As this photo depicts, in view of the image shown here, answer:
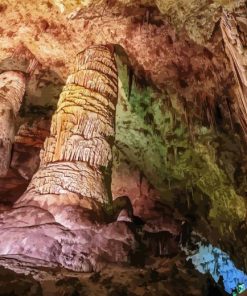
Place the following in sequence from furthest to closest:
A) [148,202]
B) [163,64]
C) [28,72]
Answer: [28,72] < [148,202] < [163,64]

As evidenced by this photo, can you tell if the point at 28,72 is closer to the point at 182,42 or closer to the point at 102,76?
the point at 102,76

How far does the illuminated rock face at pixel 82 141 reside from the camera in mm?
4770

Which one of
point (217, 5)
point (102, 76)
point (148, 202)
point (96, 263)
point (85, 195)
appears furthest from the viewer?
point (148, 202)

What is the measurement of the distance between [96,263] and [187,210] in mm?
4158

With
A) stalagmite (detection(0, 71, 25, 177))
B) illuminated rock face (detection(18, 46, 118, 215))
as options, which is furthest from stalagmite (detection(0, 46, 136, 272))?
stalagmite (detection(0, 71, 25, 177))

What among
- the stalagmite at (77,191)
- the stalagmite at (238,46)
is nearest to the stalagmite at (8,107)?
the stalagmite at (77,191)

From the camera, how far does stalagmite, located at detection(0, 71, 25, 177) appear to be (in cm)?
735

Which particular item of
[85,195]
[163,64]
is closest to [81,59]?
[163,64]

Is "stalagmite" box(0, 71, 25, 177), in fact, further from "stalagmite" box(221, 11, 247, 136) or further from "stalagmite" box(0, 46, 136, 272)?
"stalagmite" box(221, 11, 247, 136)

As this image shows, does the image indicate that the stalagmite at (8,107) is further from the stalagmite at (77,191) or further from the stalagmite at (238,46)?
the stalagmite at (238,46)

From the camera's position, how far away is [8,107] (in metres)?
7.43

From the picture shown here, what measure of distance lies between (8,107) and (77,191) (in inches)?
136

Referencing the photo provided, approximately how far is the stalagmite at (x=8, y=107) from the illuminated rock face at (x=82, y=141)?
1846 mm

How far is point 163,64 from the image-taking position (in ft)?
21.7
